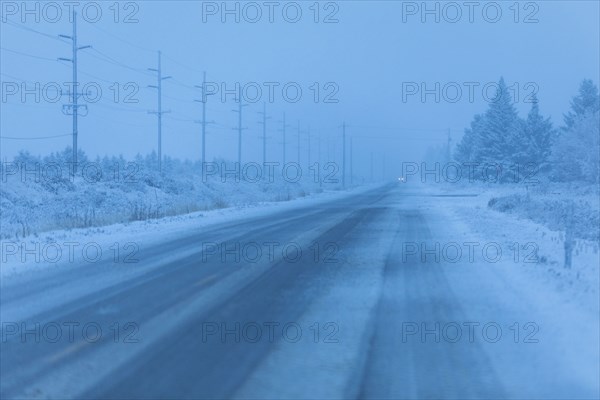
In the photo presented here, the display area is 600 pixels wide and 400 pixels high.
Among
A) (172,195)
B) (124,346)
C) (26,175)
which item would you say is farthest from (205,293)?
(172,195)

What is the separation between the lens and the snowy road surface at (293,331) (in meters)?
6.99

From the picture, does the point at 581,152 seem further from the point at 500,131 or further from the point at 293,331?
the point at 293,331

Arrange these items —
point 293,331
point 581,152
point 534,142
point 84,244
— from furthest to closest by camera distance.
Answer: point 534,142 < point 581,152 < point 84,244 < point 293,331

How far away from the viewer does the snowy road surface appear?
699cm

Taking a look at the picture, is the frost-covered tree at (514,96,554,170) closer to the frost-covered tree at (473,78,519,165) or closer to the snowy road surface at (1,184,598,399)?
the frost-covered tree at (473,78,519,165)

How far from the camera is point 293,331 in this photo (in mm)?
9328

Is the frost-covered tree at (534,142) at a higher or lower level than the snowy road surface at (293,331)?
higher

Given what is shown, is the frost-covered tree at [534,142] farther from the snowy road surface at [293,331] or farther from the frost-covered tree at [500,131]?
the snowy road surface at [293,331]

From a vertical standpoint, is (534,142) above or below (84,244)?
above

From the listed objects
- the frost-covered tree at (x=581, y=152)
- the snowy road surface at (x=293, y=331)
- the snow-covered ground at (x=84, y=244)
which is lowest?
the snowy road surface at (x=293, y=331)

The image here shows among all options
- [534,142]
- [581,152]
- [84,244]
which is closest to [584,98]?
[534,142]

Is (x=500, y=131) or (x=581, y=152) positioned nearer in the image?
(x=581, y=152)

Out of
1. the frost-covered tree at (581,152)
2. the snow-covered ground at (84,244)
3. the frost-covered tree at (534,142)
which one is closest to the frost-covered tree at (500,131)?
the frost-covered tree at (534,142)

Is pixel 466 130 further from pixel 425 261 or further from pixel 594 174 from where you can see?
pixel 425 261
